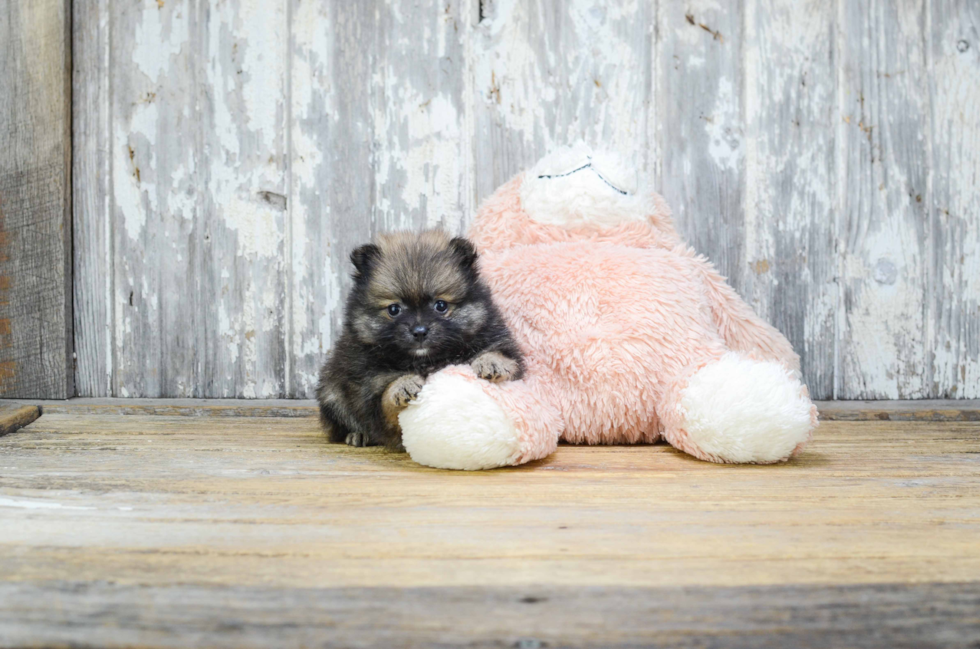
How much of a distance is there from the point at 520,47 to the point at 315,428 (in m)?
1.51

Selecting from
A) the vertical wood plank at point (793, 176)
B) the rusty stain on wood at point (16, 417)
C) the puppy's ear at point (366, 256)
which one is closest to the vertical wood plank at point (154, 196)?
the rusty stain on wood at point (16, 417)

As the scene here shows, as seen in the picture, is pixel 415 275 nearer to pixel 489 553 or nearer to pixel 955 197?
pixel 489 553

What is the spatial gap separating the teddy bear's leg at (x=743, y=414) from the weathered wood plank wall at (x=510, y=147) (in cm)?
83

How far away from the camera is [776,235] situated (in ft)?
7.99

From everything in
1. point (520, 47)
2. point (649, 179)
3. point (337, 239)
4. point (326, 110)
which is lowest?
point (337, 239)

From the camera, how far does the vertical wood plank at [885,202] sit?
240cm

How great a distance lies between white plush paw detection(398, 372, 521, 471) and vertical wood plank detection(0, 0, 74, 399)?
5.30 ft

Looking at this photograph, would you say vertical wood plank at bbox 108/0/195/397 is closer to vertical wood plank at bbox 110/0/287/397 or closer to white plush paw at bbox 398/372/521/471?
vertical wood plank at bbox 110/0/287/397

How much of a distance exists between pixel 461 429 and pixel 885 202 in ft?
6.03

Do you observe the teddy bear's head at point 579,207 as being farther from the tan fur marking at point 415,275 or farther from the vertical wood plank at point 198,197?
the vertical wood plank at point 198,197

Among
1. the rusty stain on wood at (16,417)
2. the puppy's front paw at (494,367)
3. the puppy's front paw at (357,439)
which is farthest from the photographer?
the rusty stain on wood at (16,417)

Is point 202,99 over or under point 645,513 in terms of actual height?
over

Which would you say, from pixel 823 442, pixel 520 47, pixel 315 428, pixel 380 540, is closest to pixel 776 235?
pixel 823 442

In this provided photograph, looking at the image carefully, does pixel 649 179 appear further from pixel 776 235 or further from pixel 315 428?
pixel 315 428
